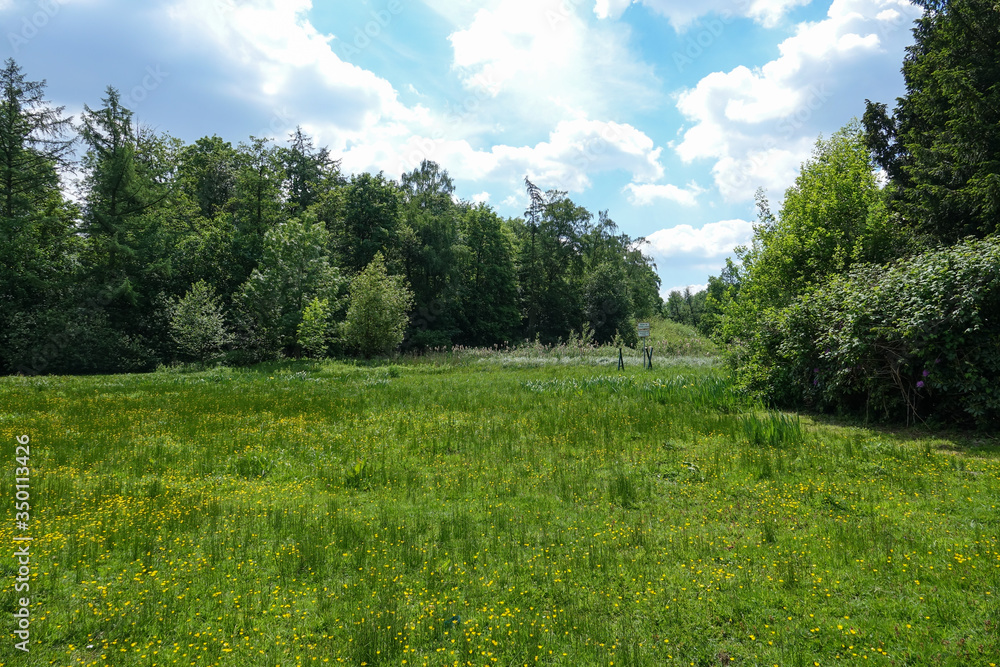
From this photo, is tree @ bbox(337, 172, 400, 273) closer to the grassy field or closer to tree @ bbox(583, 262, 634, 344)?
tree @ bbox(583, 262, 634, 344)

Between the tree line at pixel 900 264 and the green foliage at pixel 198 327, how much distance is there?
29.5 metres

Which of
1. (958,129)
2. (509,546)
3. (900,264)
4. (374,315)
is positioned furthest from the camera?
(374,315)

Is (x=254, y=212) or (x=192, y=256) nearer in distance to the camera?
(x=192, y=256)

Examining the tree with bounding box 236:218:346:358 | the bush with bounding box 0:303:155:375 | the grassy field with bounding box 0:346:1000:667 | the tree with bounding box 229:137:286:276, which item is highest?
the tree with bounding box 229:137:286:276

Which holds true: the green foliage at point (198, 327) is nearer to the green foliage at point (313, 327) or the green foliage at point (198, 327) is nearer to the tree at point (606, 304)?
the green foliage at point (313, 327)

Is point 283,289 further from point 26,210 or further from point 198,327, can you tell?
point 26,210

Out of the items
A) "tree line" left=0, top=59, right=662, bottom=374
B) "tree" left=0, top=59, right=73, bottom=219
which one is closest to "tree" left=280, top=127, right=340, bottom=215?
"tree line" left=0, top=59, right=662, bottom=374

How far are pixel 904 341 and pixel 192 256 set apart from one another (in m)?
42.6

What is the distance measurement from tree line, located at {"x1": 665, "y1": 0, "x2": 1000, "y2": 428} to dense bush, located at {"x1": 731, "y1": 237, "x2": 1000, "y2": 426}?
1.2 inches

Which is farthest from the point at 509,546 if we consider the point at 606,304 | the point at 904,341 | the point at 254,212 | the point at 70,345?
the point at 606,304

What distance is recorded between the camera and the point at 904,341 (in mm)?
10883

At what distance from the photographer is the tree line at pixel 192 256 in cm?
3106

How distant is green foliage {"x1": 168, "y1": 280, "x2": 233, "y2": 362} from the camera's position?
3044 centimetres

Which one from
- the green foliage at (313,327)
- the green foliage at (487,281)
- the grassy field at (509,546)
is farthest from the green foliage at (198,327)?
the green foliage at (487,281)
